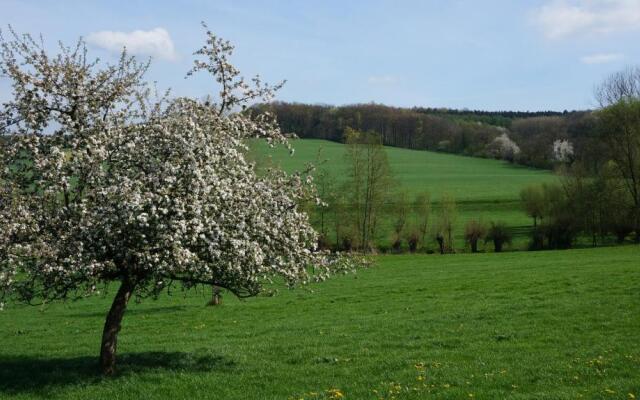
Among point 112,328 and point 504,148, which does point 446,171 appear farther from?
point 112,328

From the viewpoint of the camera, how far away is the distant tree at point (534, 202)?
219ft

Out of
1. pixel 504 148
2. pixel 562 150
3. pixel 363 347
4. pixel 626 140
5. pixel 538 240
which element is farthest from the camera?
pixel 504 148

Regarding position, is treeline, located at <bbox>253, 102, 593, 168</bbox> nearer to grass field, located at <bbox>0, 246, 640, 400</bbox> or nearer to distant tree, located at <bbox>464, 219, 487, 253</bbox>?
distant tree, located at <bbox>464, 219, 487, 253</bbox>

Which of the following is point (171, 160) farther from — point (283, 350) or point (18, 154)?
point (283, 350)

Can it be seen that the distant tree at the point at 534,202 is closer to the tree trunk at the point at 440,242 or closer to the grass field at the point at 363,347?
the tree trunk at the point at 440,242

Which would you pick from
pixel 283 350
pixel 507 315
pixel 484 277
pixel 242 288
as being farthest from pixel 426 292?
pixel 242 288

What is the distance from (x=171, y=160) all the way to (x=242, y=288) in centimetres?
329

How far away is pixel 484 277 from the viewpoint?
32719mm

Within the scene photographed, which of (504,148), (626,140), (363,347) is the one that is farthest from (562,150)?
(363,347)

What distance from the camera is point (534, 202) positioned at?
67.5 meters

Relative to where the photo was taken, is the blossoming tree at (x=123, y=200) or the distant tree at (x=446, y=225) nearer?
the blossoming tree at (x=123, y=200)

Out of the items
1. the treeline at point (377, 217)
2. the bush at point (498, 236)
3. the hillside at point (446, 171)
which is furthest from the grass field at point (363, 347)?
the hillside at point (446, 171)

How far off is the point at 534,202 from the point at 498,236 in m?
7.72

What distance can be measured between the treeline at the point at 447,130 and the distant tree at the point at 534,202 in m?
42.5
